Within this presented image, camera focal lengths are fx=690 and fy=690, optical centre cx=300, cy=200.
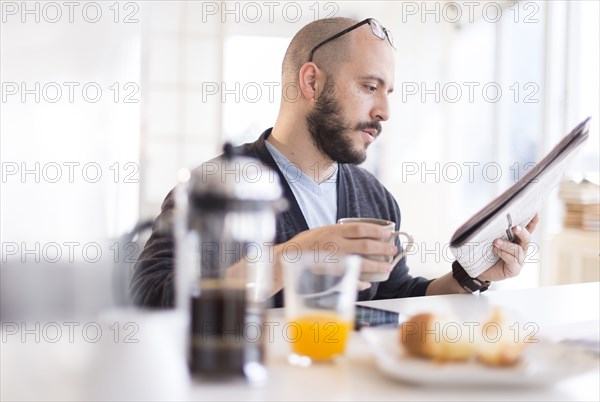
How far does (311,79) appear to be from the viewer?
2.11 m

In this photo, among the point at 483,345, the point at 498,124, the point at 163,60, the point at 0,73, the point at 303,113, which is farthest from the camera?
the point at 498,124

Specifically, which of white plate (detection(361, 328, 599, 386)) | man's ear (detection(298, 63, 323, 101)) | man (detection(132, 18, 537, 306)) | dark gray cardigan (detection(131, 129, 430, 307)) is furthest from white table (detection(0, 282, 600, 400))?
man's ear (detection(298, 63, 323, 101))

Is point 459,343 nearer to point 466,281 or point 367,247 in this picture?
point 367,247

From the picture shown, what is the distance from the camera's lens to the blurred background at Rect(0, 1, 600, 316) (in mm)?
3668

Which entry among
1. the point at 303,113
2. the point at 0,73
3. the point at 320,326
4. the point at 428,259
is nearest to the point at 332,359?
the point at 320,326

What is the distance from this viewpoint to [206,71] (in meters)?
4.60

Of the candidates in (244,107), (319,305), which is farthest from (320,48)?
(244,107)

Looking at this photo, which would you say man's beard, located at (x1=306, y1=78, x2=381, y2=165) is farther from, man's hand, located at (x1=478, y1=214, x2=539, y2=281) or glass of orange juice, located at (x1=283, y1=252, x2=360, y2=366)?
glass of orange juice, located at (x1=283, y1=252, x2=360, y2=366)

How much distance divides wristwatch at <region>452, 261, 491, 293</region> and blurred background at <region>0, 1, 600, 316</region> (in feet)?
6.61

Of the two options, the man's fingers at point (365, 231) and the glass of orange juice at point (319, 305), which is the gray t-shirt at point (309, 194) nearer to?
the man's fingers at point (365, 231)

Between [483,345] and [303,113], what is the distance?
1.45 metres

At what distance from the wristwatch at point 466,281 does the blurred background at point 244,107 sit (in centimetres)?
202

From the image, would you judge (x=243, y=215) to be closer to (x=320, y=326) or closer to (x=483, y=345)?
(x=320, y=326)

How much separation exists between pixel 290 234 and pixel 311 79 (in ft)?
1.78
